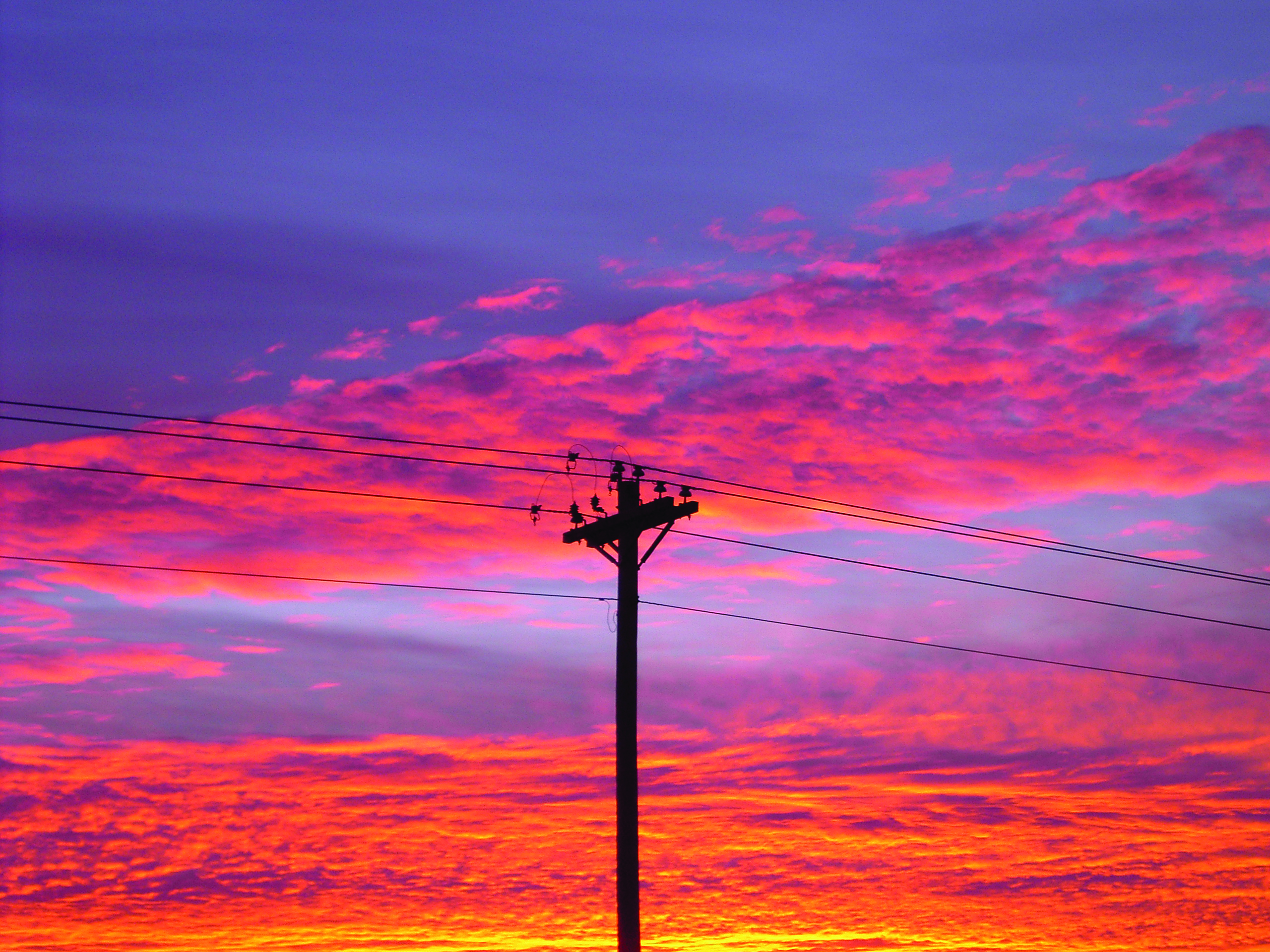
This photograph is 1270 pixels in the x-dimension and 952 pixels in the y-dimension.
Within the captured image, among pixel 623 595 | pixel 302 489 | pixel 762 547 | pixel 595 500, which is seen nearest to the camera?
pixel 623 595

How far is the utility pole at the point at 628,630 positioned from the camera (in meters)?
21.2

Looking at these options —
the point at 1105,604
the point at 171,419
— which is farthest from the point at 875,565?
the point at 171,419

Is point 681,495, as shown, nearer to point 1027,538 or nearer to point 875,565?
point 875,565

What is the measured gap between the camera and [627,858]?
70.0 feet

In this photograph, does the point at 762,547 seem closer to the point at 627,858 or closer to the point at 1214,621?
the point at 627,858

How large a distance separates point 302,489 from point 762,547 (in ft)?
31.7

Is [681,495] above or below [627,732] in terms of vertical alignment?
above

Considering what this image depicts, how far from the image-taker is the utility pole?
2120cm

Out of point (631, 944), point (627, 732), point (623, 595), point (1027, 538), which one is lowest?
point (631, 944)

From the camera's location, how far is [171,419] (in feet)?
85.0

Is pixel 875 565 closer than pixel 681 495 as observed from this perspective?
No

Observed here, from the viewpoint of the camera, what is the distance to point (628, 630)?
22.5 metres

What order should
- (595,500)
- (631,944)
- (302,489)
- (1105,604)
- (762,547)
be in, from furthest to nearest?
(1105,604), (762,547), (302,489), (595,500), (631,944)

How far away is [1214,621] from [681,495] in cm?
1753
